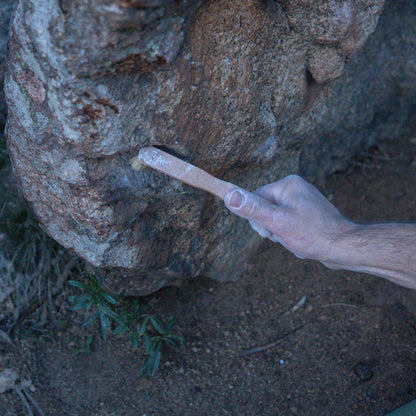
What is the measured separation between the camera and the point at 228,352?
1.85 metres

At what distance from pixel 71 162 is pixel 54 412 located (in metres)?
0.84

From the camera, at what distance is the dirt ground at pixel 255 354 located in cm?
170

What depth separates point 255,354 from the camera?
1849 millimetres

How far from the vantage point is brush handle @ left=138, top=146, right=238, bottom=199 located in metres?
1.41

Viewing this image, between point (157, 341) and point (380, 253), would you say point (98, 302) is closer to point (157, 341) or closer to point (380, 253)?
point (157, 341)

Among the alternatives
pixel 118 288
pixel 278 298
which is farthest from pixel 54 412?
pixel 278 298

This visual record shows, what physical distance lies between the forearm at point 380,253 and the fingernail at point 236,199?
292mm

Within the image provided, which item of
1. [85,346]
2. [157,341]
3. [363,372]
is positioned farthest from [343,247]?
[85,346]

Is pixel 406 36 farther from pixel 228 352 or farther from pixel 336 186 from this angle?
pixel 228 352

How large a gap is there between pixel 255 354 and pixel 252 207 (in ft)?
2.39

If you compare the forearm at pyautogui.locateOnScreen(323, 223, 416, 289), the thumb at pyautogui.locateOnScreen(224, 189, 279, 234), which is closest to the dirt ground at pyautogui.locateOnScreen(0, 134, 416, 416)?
the forearm at pyautogui.locateOnScreen(323, 223, 416, 289)

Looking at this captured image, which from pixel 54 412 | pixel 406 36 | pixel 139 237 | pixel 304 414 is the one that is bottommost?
pixel 304 414

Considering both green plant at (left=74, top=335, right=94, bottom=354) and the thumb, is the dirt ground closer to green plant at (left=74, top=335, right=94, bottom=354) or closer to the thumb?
green plant at (left=74, top=335, right=94, bottom=354)

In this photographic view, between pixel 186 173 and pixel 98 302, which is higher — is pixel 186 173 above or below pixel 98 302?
above
